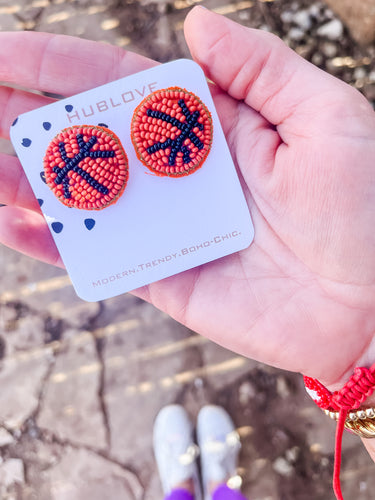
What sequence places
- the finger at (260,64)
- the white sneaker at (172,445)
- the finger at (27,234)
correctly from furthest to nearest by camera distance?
the white sneaker at (172,445) → the finger at (27,234) → the finger at (260,64)

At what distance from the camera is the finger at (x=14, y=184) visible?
117 cm

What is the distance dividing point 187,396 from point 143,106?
1.07 m

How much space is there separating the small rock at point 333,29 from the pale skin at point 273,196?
2.54ft

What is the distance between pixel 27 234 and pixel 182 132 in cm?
48

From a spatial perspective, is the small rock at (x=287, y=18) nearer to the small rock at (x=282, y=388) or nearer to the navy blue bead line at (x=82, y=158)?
the navy blue bead line at (x=82, y=158)

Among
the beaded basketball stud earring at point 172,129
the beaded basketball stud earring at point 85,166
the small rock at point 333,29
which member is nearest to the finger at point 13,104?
the beaded basketball stud earring at point 85,166

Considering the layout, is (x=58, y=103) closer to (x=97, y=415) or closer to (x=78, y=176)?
(x=78, y=176)

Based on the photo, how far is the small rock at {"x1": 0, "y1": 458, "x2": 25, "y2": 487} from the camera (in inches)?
65.2

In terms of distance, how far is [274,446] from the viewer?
1.65 meters

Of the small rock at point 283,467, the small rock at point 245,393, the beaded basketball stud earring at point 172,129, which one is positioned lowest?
the small rock at point 283,467

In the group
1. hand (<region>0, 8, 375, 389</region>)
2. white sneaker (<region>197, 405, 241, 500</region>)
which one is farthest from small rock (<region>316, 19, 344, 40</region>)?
white sneaker (<region>197, 405, 241, 500</region>)

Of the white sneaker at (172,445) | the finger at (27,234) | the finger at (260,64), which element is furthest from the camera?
the white sneaker at (172,445)

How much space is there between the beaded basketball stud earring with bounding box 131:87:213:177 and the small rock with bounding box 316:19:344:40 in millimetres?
896

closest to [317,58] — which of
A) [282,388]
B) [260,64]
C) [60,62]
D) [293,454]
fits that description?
[260,64]
